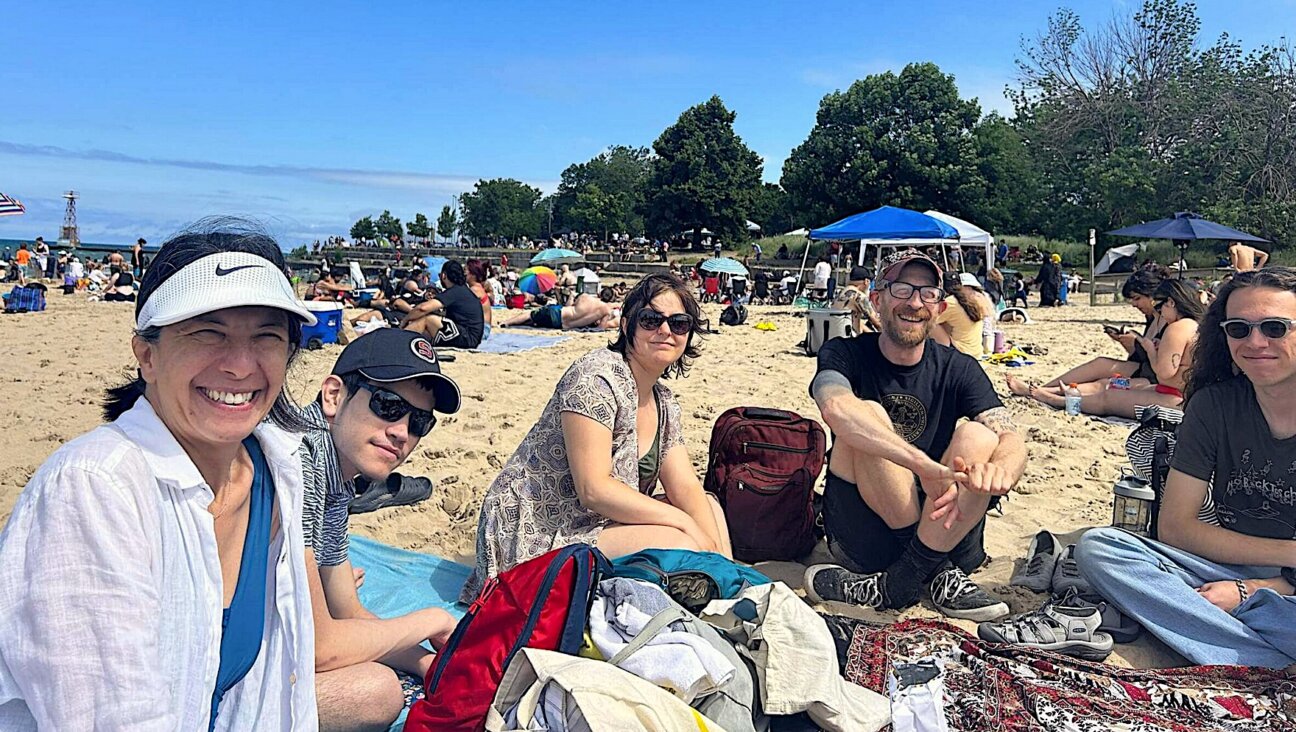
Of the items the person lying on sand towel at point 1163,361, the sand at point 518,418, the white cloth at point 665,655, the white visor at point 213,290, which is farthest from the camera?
the person lying on sand towel at point 1163,361

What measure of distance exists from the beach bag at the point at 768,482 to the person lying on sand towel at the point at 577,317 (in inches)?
381

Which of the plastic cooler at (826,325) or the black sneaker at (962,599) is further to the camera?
the plastic cooler at (826,325)

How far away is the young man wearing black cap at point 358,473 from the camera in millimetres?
2316

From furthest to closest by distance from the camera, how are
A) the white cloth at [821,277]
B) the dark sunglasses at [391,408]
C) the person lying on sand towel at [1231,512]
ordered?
the white cloth at [821,277]
the person lying on sand towel at [1231,512]
the dark sunglasses at [391,408]

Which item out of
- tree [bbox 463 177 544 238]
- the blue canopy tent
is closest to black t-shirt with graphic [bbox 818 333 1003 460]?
the blue canopy tent

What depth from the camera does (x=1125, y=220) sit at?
3195cm

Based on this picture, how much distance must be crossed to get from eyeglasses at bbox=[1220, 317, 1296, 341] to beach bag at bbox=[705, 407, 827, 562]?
167cm

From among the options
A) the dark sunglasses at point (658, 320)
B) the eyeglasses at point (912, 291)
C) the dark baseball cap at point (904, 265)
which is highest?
the dark baseball cap at point (904, 265)

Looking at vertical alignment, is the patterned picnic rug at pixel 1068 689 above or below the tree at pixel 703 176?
below

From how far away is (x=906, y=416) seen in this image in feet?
12.5

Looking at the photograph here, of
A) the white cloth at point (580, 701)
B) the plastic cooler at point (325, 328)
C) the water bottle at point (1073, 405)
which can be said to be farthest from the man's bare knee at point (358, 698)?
the plastic cooler at point (325, 328)

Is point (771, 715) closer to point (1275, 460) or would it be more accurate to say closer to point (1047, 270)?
point (1275, 460)

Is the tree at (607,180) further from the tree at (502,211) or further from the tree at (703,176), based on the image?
the tree at (703,176)

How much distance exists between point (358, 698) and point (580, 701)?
69 cm
